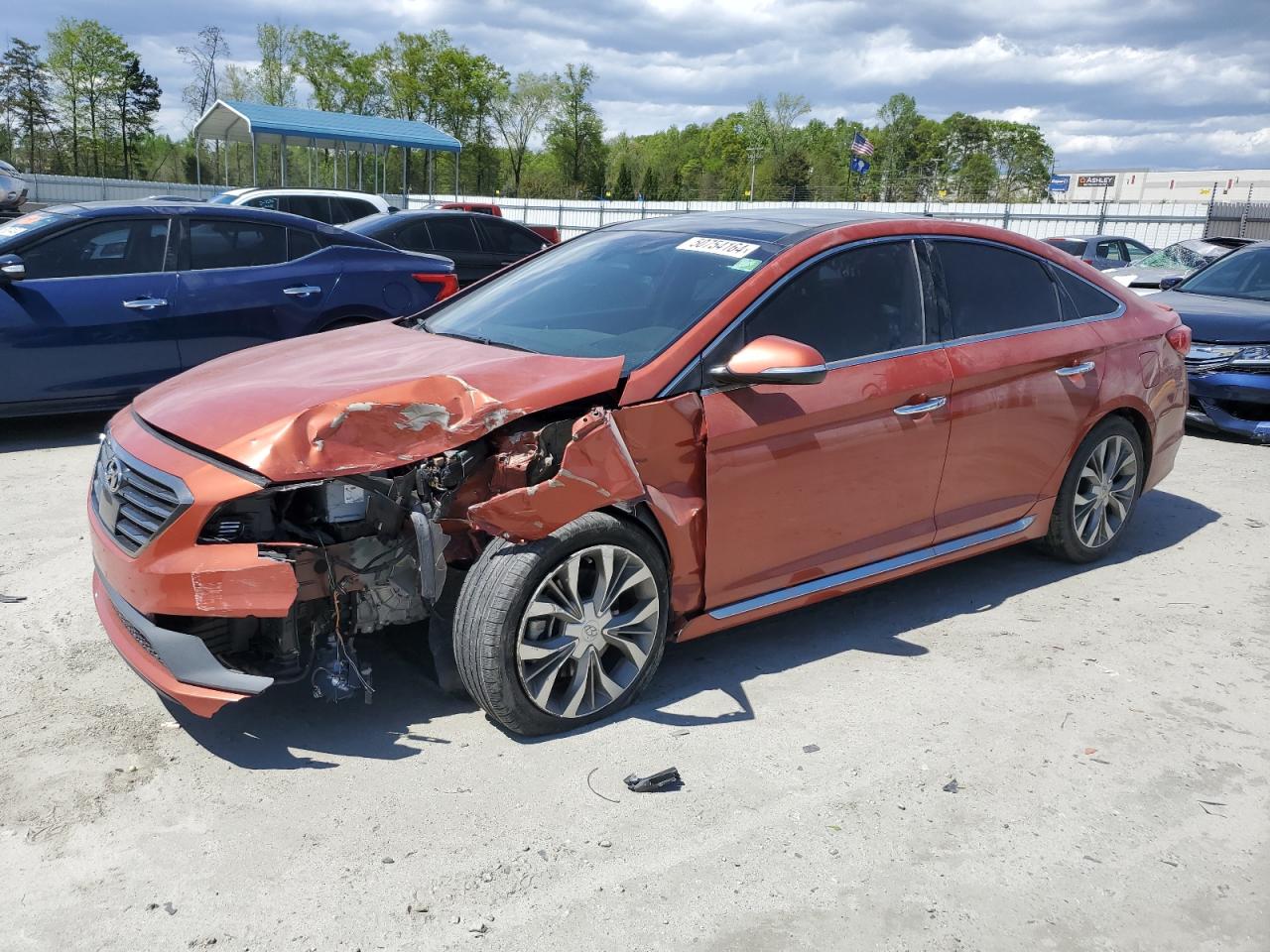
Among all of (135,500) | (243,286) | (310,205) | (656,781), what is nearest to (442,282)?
(243,286)

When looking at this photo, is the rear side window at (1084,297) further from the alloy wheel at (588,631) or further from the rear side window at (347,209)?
the rear side window at (347,209)

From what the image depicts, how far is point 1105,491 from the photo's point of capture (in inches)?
→ 197

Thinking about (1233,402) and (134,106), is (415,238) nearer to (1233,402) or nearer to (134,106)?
(1233,402)

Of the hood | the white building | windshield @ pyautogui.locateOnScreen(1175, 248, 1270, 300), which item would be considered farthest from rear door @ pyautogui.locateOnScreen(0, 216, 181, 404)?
the white building

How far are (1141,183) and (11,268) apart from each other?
10383 cm

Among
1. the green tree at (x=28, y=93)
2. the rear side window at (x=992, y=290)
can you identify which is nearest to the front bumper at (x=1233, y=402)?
the rear side window at (x=992, y=290)

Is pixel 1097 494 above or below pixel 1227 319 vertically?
below

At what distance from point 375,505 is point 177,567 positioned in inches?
22.5

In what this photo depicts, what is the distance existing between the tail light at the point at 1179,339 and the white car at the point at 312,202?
37.6ft

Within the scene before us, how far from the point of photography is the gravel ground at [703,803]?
8.19 ft

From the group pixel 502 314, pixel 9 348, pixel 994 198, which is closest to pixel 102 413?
pixel 9 348

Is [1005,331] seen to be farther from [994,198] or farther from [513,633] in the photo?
[994,198]

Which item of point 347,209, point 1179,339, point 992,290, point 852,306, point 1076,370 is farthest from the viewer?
point 347,209

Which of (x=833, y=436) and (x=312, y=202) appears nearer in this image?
(x=833, y=436)
